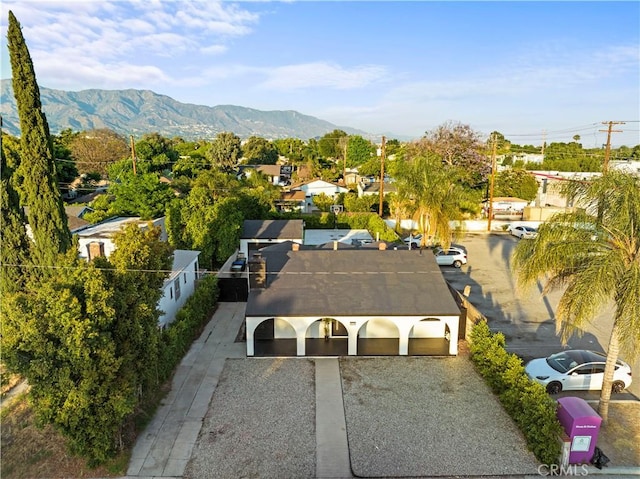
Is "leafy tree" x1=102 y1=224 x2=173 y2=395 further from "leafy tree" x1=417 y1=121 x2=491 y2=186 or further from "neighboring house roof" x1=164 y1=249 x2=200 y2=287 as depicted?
"leafy tree" x1=417 y1=121 x2=491 y2=186

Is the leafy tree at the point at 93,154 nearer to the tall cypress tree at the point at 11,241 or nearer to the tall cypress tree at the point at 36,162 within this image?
the tall cypress tree at the point at 36,162

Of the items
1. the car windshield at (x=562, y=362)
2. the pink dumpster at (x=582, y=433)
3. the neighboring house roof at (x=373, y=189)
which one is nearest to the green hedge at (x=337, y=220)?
the neighboring house roof at (x=373, y=189)

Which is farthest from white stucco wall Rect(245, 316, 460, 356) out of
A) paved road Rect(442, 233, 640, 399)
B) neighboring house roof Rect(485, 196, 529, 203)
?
neighboring house roof Rect(485, 196, 529, 203)

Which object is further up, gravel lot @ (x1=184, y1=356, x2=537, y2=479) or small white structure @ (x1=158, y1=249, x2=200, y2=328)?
small white structure @ (x1=158, y1=249, x2=200, y2=328)

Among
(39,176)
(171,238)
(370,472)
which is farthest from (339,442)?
(171,238)

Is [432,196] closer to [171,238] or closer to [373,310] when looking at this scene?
[373,310]

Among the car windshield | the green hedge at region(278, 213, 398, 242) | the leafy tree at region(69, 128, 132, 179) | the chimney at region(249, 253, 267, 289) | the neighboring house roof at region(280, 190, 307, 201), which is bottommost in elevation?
the car windshield
